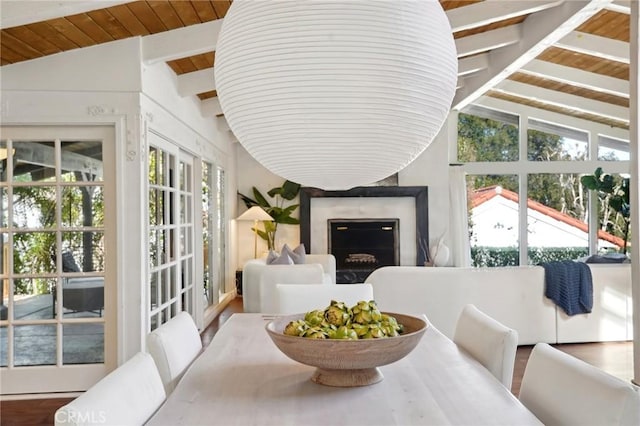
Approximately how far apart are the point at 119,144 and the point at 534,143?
666 cm

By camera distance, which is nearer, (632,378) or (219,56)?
(219,56)

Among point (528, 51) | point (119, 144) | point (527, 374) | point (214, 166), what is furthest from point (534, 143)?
point (527, 374)

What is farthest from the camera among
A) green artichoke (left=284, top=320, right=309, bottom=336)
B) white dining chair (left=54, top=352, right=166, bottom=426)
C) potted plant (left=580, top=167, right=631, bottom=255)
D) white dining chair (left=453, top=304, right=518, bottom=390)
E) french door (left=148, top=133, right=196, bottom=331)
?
potted plant (left=580, top=167, right=631, bottom=255)

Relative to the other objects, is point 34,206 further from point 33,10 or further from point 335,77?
point 335,77

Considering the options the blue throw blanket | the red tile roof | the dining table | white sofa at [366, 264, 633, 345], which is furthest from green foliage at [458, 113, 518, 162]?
the dining table

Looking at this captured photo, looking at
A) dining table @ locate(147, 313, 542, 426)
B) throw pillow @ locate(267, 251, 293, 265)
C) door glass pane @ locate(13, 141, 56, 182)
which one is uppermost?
door glass pane @ locate(13, 141, 56, 182)

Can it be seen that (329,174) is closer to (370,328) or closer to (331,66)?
(331,66)

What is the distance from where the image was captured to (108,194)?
358 centimetres

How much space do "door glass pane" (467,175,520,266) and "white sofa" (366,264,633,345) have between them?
11.6 feet

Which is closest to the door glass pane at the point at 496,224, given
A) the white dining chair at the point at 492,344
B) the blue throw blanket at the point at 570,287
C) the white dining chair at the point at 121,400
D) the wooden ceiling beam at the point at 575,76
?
the wooden ceiling beam at the point at 575,76

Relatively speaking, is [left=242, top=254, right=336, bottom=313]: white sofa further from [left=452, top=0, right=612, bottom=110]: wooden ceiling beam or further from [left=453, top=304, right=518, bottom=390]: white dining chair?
[left=452, top=0, right=612, bottom=110]: wooden ceiling beam

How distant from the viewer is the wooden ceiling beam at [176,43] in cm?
355

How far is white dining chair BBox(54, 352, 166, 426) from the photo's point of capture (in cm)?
110

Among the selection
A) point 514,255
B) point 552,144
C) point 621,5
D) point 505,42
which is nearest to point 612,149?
point 552,144
